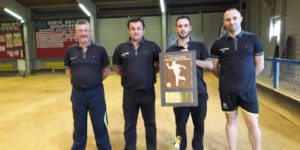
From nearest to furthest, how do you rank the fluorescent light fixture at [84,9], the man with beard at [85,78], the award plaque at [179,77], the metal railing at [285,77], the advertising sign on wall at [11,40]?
the award plaque at [179,77] → the man with beard at [85,78] → the metal railing at [285,77] → the fluorescent light fixture at [84,9] → the advertising sign on wall at [11,40]

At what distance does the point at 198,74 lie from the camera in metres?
2.60

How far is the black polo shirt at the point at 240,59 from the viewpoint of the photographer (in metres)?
2.46

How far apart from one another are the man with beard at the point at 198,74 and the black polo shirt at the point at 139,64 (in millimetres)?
184

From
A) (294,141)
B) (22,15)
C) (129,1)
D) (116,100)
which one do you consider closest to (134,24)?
(294,141)

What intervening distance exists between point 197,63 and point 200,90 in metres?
0.27

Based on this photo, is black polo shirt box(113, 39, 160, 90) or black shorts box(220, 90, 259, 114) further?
black polo shirt box(113, 39, 160, 90)

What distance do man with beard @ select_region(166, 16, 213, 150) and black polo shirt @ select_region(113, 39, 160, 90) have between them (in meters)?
0.18

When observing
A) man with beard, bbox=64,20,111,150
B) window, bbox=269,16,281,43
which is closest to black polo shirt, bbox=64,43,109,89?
man with beard, bbox=64,20,111,150

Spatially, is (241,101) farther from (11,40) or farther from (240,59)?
(11,40)

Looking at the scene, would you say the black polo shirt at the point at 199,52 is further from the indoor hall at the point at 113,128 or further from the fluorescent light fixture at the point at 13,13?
the fluorescent light fixture at the point at 13,13

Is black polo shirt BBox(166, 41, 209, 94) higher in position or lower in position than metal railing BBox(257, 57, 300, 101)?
higher

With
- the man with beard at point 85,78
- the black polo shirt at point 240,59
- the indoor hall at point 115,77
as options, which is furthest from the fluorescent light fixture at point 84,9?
the black polo shirt at point 240,59

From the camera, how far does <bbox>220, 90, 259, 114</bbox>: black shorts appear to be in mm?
2496

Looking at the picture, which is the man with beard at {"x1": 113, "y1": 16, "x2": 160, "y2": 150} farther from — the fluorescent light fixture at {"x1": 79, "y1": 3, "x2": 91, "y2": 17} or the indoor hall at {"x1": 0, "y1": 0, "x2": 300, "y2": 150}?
the fluorescent light fixture at {"x1": 79, "y1": 3, "x2": 91, "y2": 17}
